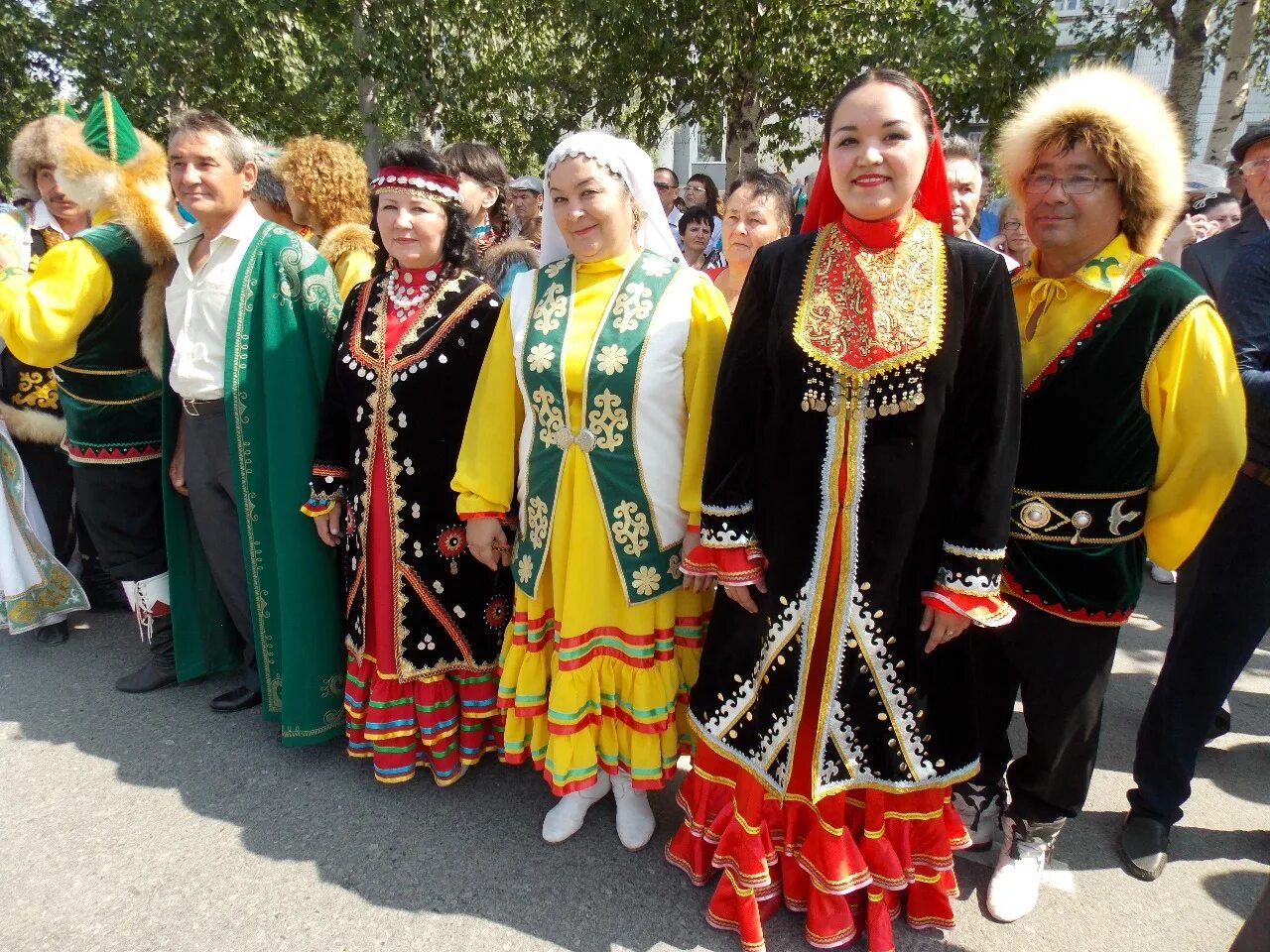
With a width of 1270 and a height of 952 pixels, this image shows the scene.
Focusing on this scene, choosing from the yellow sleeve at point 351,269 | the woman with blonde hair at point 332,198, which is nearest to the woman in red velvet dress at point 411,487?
the yellow sleeve at point 351,269

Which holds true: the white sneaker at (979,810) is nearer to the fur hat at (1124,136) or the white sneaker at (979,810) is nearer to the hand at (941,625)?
the hand at (941,625)

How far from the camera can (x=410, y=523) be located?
2545 mm

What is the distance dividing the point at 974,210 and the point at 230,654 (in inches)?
140

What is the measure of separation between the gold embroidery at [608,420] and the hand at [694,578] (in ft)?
1.03

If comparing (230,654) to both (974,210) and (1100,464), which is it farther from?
(974,210)

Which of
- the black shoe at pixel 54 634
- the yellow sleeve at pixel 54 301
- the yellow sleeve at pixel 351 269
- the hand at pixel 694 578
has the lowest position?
the black shoe at pixel 54 634

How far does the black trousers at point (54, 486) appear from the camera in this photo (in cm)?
394

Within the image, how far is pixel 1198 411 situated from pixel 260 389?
2.68 m

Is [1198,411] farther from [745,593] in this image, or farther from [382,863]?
[382,863]

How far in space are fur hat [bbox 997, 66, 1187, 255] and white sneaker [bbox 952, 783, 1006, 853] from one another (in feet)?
5.14

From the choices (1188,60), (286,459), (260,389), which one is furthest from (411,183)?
(1188,60)

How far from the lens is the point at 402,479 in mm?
2518

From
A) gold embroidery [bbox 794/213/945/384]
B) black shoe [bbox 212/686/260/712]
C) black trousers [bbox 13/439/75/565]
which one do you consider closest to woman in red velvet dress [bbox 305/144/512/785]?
black shoe [bbox 212/686/260/712]

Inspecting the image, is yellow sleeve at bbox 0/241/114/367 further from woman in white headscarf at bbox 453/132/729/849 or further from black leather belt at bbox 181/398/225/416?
woman in white headscarf at bbox 453/132/729/849
